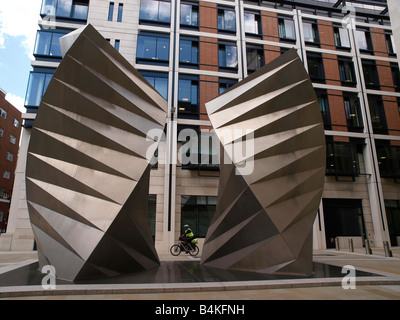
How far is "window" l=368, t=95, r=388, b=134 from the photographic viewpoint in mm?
→ 26625

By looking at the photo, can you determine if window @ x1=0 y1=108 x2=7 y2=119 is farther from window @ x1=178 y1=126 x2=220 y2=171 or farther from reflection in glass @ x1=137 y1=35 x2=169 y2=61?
window @ x1=178 y1=126 x2=220 y2=171

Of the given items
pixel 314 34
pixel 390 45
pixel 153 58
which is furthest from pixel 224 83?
pixel 390 45

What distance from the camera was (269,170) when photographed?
381 inches

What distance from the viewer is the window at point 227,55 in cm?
2578

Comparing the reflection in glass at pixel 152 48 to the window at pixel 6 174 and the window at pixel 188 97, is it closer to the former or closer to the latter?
the window at pixel 188 97

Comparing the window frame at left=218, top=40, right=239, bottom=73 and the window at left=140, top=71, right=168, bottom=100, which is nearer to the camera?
the window at left=140, top=71, right=168, bottom=100

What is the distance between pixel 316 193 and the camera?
973cm

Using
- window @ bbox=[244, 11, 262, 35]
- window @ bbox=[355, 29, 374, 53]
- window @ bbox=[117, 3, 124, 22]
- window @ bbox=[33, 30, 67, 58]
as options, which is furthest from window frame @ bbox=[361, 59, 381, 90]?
window @ bbox=[33, 30, 67, 58]

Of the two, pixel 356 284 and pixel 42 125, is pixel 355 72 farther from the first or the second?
pixel 42 125

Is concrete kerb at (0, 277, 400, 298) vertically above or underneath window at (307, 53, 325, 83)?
underneath

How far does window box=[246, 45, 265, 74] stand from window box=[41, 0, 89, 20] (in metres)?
15.7

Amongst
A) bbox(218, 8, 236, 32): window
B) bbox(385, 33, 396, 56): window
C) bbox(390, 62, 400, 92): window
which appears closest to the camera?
bbox(218, 8, 236, 32): window

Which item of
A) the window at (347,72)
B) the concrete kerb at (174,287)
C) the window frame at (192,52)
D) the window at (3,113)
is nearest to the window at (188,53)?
the window frame at (192,52)

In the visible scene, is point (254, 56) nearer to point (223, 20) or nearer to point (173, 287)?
point (223, 20)
